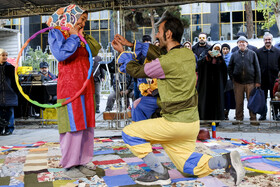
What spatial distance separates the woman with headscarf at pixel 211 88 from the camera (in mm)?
7660

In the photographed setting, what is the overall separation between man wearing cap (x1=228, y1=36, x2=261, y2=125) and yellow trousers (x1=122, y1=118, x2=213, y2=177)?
484 centimetres

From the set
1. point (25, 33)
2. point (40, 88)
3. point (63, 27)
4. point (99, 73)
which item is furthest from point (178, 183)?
point (25, 33)

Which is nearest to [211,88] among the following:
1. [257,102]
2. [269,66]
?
[257,102]

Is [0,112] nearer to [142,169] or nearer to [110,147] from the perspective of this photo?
[110,147]

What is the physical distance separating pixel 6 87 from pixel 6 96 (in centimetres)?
20

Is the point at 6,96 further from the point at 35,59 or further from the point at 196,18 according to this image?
the point at 196,18

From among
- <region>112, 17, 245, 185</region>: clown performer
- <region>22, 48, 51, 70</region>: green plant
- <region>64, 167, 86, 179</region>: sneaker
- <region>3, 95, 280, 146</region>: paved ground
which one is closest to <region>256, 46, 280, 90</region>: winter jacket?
<region>3, 95, 280, 146</region>: paved ground

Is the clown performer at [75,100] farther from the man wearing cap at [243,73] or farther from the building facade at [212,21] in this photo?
the building facade at [212,21]

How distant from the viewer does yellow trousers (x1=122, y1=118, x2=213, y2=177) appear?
3.24 m

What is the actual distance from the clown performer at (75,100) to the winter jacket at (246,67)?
15.9 ft

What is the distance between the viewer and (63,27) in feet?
12.1

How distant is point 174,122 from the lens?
3232mm

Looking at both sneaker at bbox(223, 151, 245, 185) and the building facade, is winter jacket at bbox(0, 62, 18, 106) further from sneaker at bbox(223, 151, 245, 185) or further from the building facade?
A: the building facade

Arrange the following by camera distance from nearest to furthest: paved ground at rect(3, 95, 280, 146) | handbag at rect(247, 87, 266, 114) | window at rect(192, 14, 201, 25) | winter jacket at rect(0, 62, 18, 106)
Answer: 1. paved ground at rect(3, 95, 280, 146)
2. winter jacket at rect(0, 62, 18, 106)
3. handbag at rect(247, 87, 266, 114)
4. window at rect(192, 14, 201, 25)
